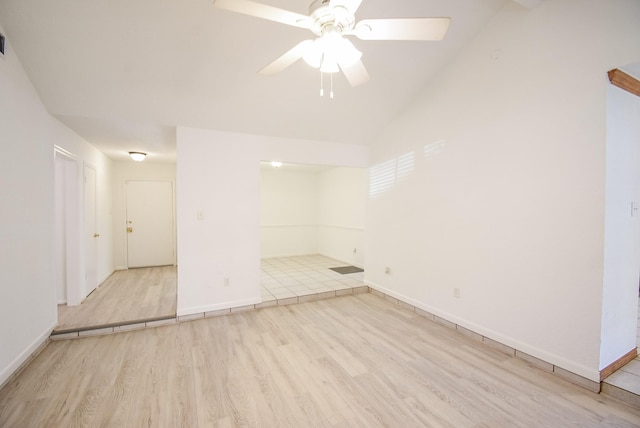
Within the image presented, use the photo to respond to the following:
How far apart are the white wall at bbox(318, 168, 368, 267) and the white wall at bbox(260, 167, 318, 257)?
10.3 inches

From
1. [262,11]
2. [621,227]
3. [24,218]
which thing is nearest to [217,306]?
[24,218]

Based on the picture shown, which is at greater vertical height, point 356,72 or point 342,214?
point 356,72

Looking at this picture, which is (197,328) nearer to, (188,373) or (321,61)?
(188,373)

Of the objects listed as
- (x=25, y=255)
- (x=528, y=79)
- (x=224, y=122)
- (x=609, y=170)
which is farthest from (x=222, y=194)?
(x=609, y=170)

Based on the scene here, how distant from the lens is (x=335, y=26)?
1.46m

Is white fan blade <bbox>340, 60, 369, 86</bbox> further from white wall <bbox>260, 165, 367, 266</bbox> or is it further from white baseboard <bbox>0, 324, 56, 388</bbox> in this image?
white wall <bbox>260, 165, 367, 266</bbox>

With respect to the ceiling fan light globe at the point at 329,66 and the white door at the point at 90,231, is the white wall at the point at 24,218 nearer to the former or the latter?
the white door at the point at 90,231

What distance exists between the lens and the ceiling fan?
138 centimetres

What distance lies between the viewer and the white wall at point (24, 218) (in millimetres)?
2156

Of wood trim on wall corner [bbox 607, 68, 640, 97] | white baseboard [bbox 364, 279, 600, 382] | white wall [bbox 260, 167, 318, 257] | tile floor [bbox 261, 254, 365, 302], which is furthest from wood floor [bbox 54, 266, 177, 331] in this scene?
wood trim on wall corner [bbox 607, 68, 640, 97]

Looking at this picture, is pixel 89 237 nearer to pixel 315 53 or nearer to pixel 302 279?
pixel 302 279

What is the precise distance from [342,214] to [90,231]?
4761 millimetres

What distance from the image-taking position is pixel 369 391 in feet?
6.88

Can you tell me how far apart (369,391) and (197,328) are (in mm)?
2110
